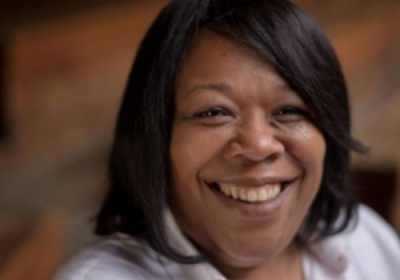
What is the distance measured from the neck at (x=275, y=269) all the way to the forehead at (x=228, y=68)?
36 centimetres

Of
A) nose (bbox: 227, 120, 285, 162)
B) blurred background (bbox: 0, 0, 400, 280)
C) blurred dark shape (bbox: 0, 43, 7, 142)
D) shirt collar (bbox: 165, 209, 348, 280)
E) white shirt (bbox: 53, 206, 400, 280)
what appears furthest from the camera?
blurred dark shape (bbox: 0, 43, 7, 142)

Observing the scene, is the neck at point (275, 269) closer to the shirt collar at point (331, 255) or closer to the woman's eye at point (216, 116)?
the shirt collar at point (331, 255)

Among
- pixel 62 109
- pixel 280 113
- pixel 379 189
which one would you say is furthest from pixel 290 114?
pixel 62 109

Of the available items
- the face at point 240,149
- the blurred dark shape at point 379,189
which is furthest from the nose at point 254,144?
the blurred dark shape at point 379,189

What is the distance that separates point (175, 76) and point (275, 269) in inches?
17.9

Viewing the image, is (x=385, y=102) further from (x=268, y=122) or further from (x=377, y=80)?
(x=268, y=122)

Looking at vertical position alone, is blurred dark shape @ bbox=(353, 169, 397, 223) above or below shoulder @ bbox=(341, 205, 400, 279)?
below

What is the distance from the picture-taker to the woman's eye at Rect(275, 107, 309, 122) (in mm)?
1201

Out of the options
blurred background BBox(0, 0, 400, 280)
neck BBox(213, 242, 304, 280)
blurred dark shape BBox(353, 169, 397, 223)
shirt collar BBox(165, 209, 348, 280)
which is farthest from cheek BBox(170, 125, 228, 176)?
blurred background BBox(0, 0, 400, 280)

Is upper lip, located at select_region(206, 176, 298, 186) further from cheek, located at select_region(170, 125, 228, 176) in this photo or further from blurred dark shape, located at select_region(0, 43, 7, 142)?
blurred dark shape, located at select_region(0, 43, 7, 142)

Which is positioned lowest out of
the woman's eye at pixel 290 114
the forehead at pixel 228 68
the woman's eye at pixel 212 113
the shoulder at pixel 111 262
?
the shoulder at pixel 111 262

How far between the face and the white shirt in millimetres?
78

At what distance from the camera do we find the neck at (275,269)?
1334 mm

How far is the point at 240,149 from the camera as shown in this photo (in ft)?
3.81
